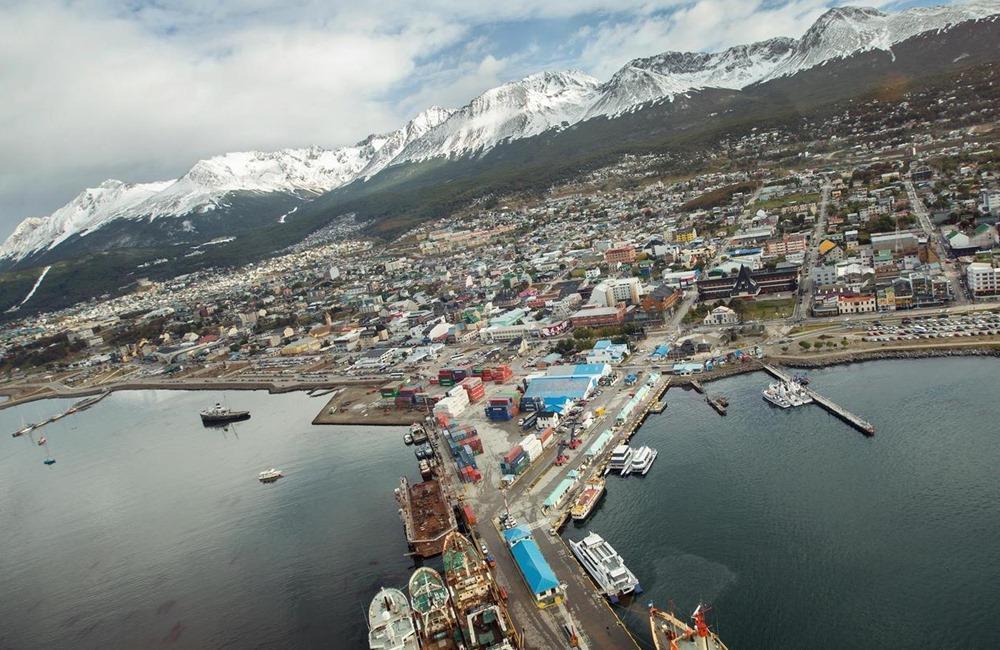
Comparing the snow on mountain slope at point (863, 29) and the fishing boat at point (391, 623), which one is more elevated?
the snow on mountain slope at point (863, 29)

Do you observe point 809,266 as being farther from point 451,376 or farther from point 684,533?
point 684,533

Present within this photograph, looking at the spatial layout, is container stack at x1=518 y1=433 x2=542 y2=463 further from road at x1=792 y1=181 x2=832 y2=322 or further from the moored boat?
road at x1=792 y1=181 x2=832 y2=322

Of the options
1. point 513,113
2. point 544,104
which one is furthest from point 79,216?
point 544,104

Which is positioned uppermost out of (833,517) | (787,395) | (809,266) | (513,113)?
(513,113)

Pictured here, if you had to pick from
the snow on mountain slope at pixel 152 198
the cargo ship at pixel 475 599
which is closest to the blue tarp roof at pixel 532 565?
the cargo ship at pixel 475 599

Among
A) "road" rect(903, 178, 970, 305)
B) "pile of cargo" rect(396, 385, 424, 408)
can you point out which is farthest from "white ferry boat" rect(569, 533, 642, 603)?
"road" rect(903, 178, 970, 305)

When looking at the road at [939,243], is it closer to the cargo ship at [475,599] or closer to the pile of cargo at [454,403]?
the pile of cargo at [454,403]
